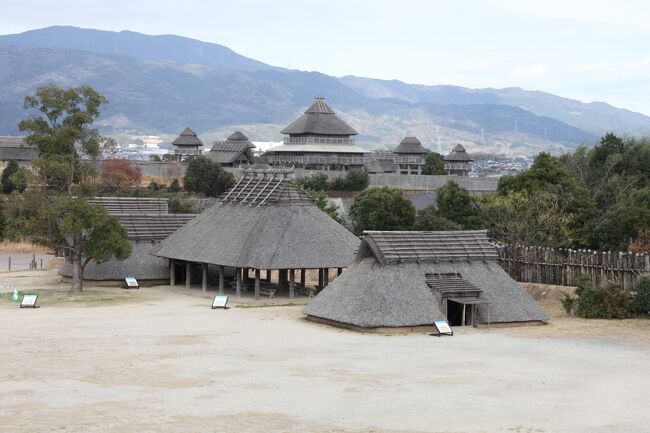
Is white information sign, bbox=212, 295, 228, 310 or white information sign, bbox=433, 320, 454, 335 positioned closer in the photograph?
white information sign, bbox=433, 320, 454, 335

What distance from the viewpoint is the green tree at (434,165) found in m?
113

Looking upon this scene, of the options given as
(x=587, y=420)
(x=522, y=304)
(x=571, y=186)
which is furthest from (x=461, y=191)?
(x=587, y=420)

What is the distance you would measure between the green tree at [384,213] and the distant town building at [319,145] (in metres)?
37.7

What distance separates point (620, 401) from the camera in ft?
83.8

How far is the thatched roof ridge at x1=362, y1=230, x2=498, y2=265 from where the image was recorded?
1474 inches

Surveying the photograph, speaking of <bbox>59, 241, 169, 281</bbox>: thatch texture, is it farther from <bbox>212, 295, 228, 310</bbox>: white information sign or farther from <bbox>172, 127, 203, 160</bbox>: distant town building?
<bbox>172, 127, 203, 160</bbox>: distant town building

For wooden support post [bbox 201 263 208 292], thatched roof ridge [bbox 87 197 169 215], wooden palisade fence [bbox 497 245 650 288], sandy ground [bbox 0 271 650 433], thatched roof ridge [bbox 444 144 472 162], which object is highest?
thatched roof ridge [bbox 444 144 472 162]

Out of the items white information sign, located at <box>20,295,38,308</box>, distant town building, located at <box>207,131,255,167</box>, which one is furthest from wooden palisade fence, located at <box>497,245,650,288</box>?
distant town building, located at <box>207,131,255,167</box>

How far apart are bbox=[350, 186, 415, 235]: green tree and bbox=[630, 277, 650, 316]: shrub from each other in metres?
20.9

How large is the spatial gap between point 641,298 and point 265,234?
14.1 meters

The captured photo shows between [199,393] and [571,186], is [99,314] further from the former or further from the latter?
[571,186]

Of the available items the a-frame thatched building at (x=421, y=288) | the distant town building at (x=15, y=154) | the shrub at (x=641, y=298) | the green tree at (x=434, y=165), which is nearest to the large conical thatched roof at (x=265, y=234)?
the a-frame thatched building at (x=421, y=288)

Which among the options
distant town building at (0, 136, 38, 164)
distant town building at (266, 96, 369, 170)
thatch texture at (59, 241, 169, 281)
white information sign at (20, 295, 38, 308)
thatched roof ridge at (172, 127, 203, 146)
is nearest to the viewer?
white information sign at (20, 295, 38, 308)

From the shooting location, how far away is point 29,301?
137ft
